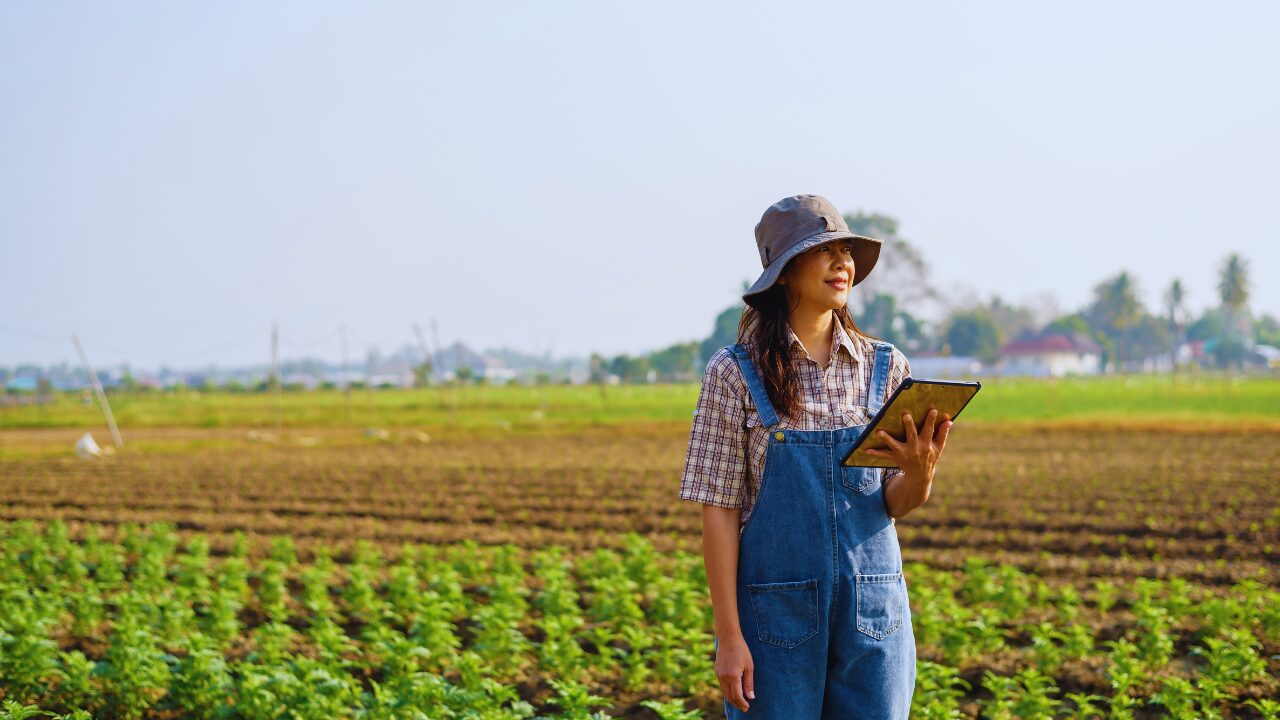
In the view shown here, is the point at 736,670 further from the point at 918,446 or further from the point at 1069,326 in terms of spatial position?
the point at 1069,326

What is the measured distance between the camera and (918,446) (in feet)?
7.52

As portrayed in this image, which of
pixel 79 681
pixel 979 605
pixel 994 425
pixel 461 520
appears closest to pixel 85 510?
pixel 461 520

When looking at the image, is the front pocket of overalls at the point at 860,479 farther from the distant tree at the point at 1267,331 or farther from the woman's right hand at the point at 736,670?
the distant tree at the point at 1267,331

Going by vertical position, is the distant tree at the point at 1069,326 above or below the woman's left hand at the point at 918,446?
above

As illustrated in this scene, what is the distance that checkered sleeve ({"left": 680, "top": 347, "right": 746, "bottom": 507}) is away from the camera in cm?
243

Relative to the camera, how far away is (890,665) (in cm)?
244

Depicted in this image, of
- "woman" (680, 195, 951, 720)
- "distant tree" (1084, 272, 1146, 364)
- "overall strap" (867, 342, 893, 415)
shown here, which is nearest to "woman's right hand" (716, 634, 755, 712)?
"woman" (680, 195, 951, 720)

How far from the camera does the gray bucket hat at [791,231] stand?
2404mm

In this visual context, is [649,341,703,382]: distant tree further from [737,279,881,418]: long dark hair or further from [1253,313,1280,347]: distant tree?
[1253,313,1280,347]: distant tree

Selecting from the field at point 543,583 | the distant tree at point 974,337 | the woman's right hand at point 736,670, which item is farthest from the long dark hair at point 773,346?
the distant tree at point 974,337

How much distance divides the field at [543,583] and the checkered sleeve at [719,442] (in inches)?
75.3

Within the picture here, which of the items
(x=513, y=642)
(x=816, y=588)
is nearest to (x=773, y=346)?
(x=816, y=588)

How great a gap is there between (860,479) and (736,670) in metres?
0.53

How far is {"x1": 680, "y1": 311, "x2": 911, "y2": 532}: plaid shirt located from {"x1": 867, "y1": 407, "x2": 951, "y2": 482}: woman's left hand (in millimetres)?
189
